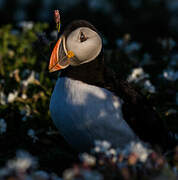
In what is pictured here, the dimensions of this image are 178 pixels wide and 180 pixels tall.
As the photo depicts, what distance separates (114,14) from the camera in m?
9.41

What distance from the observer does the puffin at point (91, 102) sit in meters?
3.37

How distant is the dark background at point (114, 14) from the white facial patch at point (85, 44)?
458 cm

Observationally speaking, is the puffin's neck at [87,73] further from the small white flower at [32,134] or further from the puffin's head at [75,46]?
the small white flower at [32,134]

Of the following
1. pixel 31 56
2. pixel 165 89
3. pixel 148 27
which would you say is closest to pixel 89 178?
pixel 165 89

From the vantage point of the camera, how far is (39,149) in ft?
13.8

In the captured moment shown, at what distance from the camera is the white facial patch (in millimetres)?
3436

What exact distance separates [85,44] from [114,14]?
6.10 meters

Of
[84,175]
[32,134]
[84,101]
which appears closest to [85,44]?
[84,101]

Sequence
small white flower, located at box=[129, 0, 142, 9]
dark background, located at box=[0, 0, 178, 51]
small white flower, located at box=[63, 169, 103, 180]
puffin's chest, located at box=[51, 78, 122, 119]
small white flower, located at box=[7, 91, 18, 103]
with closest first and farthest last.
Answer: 1. small white flower, located at box=[63, 169, 103, 180]
2. puffin's chest, located at box=[51, 78, 122, 119]
3. small white flower, located at box=[7, 91, 18, 103]
4. dark background, located at box=[0, 0, 178, 51]
5. small white flower, located at box=[129, 0, 142, 9]

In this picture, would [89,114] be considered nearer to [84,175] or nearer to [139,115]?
[139,115]

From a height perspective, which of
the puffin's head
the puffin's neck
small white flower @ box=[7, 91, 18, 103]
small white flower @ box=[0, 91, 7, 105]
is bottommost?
small white flower @ box=[0, 91, 7, 105]

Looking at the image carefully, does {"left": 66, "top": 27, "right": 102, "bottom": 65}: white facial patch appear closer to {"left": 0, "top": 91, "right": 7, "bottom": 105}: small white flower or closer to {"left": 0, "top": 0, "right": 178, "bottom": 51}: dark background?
{"left": 0, "top": 91, "right": 7, "bottom": 105}: small white flower

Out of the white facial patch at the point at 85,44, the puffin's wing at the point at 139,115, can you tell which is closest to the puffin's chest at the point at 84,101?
the puffin's wing at the point at 139,115

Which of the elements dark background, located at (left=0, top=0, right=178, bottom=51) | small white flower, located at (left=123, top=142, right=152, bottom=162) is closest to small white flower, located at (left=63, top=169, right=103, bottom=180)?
small white flower, located at (left=123, top=142, right=152, bottom=162)
